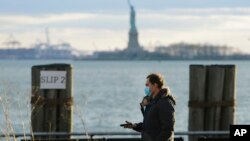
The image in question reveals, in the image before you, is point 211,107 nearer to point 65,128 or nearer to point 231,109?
point 231,109

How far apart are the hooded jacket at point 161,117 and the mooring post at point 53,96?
9.27 feet

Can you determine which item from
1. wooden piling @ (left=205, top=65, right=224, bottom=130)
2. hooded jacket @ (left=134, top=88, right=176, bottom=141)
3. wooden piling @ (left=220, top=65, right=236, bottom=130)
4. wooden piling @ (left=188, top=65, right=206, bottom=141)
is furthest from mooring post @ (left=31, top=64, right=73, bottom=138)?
hooded jacket @ (left=134, top=88, right=176, bottom=141)

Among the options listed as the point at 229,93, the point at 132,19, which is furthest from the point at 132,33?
the point at 229,93

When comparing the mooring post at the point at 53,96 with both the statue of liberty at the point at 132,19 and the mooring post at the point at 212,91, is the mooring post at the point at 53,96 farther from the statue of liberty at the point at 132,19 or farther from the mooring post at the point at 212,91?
the statue of liberty at the point at 132,19

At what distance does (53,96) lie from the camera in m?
10.9

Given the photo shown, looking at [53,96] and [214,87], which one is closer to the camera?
[53,96]

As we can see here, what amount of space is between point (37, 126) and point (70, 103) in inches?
23.6

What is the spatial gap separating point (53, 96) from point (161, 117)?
3.16m

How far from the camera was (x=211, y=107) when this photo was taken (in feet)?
36.7

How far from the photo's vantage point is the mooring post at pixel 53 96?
10875 mm

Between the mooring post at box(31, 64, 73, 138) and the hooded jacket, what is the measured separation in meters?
2.83

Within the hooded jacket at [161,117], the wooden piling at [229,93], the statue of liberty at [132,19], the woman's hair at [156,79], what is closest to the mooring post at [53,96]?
the wooden piling at [229,93]

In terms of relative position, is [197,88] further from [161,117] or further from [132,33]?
[132,33]

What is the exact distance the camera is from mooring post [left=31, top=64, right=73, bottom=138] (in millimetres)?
10875
